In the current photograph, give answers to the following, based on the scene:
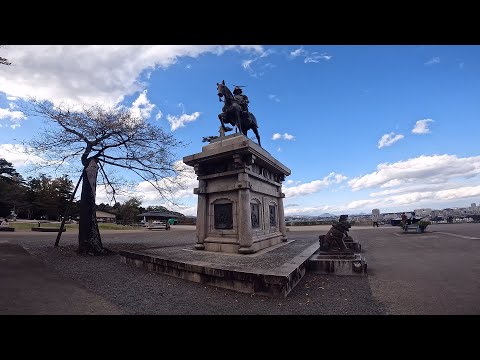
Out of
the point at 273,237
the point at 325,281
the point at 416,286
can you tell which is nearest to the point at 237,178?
the point at 273,237

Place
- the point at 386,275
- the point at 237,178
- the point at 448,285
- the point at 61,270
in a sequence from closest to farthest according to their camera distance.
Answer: the point at 448,285, the point at 386,275, the point at 61,270, the point at 237,178

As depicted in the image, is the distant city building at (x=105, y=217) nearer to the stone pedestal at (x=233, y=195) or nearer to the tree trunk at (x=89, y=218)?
the tree trunk at (x=89, y=218)

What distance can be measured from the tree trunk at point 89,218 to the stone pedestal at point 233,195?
5.01m

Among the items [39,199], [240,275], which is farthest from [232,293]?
[39,199]

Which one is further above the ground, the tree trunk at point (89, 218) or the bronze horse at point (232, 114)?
the bronze horse at point (232, 114)

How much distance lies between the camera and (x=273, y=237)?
12172mm

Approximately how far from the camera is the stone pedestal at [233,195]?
952 centimetres

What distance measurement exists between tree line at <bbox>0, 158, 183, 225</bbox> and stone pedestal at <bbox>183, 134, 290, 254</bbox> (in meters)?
34.3

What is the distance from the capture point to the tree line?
4253 centimetres

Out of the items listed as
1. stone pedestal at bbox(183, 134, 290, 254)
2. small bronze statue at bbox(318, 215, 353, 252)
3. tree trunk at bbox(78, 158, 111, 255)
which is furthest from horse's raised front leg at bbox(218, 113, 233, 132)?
tree trunk at bbox(78, 158, 111, 255)

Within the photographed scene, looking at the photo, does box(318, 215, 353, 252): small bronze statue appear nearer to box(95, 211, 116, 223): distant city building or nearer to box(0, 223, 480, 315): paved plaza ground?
box(0, 223, 480, 315): paved plaza ground

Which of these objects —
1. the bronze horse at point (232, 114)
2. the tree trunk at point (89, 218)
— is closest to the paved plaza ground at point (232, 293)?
the tree trunk at point (89, 218)

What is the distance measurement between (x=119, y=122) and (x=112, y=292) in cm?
889
